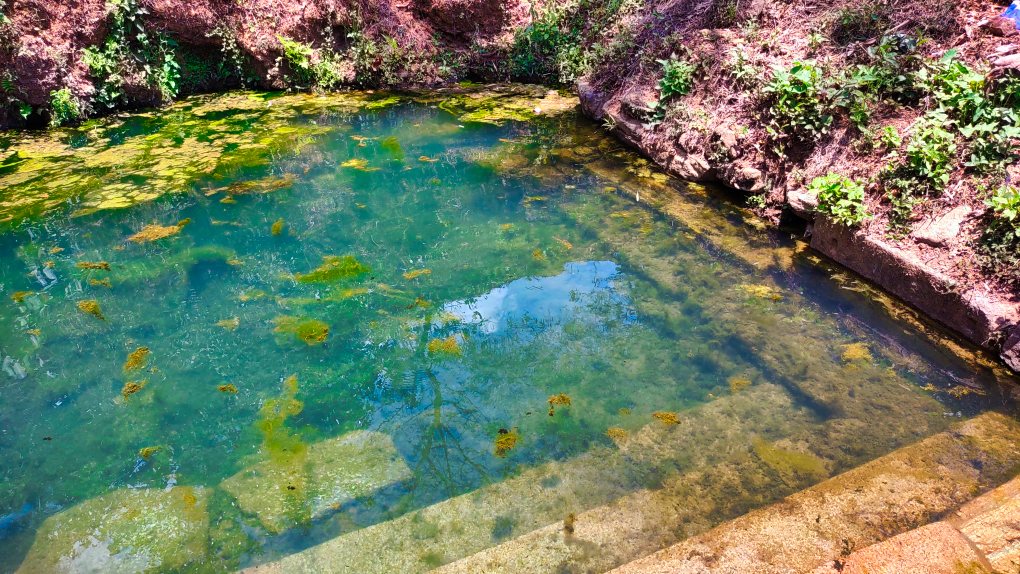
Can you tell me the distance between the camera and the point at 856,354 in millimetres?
3404

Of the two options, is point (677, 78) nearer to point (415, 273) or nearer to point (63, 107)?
point (415, 273)

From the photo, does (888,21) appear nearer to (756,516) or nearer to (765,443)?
(765,443)

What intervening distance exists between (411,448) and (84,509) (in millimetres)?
1426

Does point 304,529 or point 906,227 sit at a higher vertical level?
point 906,227

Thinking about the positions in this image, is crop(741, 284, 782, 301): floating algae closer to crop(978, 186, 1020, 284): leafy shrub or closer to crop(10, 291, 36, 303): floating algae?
crop(978, 186, 1020, 284): leafy shrub

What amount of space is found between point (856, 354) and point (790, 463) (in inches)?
39.8

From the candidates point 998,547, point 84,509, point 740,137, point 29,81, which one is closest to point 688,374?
point 998,547

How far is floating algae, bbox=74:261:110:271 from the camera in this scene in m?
4.30

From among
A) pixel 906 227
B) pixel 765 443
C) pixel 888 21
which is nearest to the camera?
pixel 765 443

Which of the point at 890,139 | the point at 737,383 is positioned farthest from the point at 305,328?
the point at 890,139

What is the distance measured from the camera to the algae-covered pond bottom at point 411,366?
8.59 ft

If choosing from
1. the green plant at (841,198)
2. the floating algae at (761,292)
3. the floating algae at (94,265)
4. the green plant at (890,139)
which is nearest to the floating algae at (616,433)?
the floating algae at (761,292)

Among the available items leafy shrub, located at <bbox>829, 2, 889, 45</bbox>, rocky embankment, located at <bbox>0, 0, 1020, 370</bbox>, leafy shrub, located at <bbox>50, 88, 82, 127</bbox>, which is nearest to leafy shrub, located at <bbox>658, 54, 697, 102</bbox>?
rocky embankment, located at <bbox>0, 0, 1020, 370</bbox>

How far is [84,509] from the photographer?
266cm
